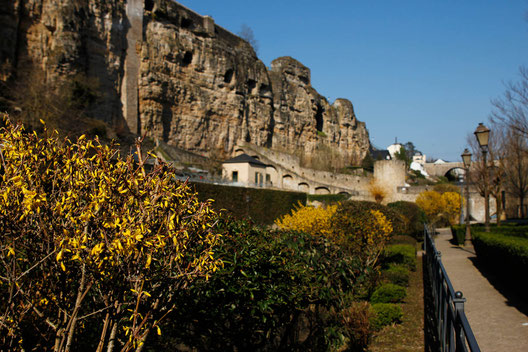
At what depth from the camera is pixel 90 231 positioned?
2875mm

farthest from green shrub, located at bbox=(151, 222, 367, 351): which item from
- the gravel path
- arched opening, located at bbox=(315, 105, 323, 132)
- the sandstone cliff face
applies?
arched opening, located at bbox=(315, 105, 323, 132)

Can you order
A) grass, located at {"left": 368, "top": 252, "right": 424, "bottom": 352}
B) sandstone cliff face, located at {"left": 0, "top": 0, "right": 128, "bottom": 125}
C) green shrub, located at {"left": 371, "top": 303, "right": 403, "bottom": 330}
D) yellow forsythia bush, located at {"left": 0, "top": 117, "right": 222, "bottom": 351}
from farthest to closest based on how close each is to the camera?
sandstone cliff face, located at {"left": 0, "top": 0, "right": 128, "bottom": 125} → green shrub, located at {"left": 371, "top": 303, "right": 403, "bottom": 330} → grass, located at {"left": 368, "top": 252, "right": 424, "bottom": 352} → yellow forsythia bush, located at {"left": 0, "top": 117, "right": 222, "bottom": 351}

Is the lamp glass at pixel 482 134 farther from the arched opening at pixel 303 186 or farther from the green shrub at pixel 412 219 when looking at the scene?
the arched opening at pixel 303 186

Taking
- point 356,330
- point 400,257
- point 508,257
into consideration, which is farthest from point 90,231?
point 400,257

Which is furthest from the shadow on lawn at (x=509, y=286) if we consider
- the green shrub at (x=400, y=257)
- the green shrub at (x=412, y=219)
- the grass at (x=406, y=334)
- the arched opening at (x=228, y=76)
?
the arched opening at (x=228, y=76)

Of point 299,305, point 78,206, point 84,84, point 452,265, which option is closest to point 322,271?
point 299,305

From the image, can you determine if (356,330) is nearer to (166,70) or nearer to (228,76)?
(166,70)

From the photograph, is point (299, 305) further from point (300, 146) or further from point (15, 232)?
point (300, 146)

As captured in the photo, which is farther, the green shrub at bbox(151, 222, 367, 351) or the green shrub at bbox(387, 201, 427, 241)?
the green shrub at bbox(387, 201, 427, 241)

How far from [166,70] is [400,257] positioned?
28.8 meters

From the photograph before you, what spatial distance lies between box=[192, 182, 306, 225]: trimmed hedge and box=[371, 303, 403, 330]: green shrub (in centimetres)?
927

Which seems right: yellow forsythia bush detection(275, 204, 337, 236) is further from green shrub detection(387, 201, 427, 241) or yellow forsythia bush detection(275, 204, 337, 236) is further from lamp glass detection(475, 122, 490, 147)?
green shrub detection(387, 201, 427, 241)

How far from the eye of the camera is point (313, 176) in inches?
1686

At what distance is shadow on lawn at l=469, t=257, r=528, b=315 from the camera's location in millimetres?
7485
